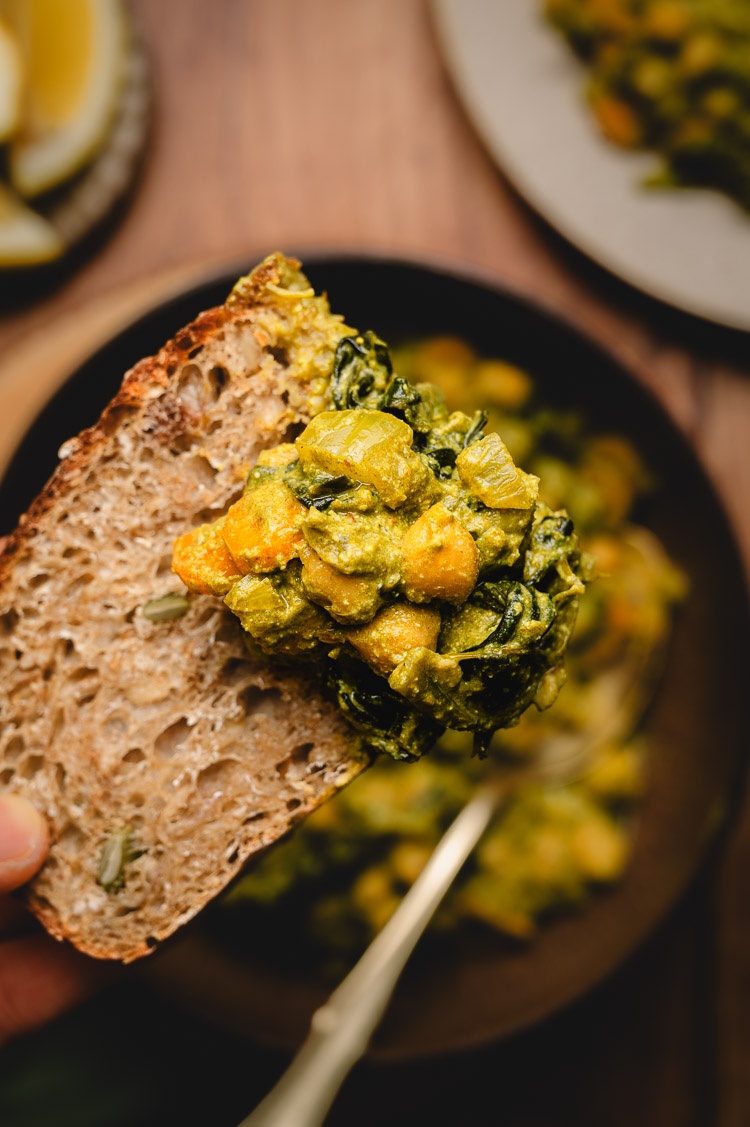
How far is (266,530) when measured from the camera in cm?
119

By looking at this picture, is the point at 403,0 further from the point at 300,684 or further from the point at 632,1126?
the point at 632,1126

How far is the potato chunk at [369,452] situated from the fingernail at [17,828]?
81 cm

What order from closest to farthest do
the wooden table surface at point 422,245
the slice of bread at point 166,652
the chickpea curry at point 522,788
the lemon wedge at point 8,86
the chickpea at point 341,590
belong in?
the chickpea at point 341,590
the slice of bread at point 166,652
the lemon wedge at point 8,86
the chickpea curry at point 522,788
the wooden table surface at point 422,245

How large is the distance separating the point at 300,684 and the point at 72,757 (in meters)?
0.44

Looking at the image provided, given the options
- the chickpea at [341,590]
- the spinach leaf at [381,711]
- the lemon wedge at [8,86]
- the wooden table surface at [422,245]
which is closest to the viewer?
the chickpea at [341,590]

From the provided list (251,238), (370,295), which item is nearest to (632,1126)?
(370,295)

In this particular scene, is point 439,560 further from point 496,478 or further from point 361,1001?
point 361,1001

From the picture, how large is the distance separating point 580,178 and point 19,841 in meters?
2.09

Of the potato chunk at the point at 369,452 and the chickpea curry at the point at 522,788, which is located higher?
the potato chunk at the point at 369,452

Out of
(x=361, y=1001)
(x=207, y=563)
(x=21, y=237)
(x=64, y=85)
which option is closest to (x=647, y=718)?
(x=361, y=1001)

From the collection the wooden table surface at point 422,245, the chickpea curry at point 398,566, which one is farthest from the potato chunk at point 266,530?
the wooden table surface at point 422,245

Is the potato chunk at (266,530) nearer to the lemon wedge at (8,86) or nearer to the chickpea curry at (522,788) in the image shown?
the chickpea curry at (522,788)

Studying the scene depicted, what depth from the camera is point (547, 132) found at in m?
2.38

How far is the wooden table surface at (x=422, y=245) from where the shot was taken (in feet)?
7.70
